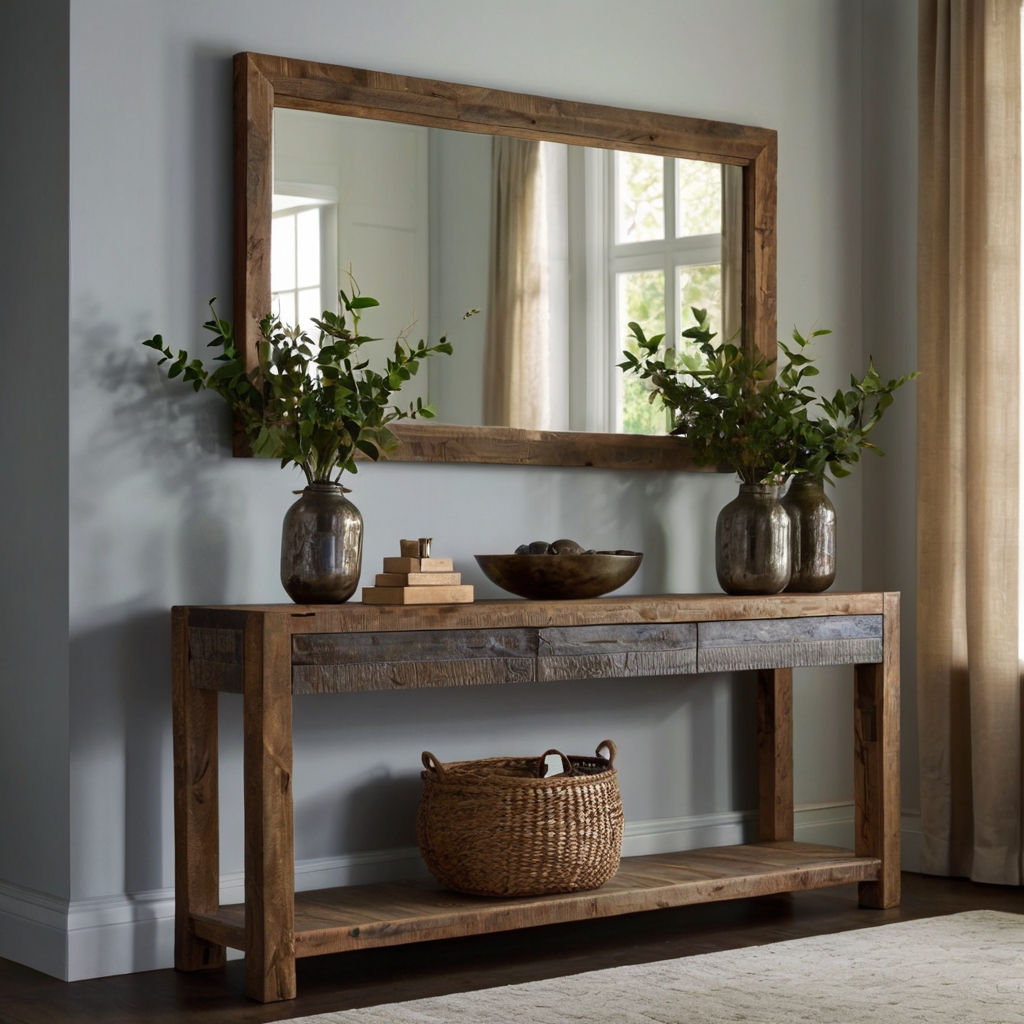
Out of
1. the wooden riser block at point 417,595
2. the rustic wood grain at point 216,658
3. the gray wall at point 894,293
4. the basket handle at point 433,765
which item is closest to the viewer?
the rustic wood grain at point 216,658

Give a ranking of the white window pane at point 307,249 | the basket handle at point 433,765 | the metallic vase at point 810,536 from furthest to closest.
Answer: the metallic vase at point 810,536 → the white window pane at point 307,249 → the basket handle at point 433,765

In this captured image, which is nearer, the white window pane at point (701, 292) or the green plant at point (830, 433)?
the green plant at point (830, 433)

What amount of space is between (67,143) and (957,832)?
111 inches

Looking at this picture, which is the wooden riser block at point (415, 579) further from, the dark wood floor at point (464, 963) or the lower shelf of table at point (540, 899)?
the dark wood floor at point (464, 963)

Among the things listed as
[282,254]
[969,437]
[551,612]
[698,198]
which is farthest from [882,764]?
[282,254]

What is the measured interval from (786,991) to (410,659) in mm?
947

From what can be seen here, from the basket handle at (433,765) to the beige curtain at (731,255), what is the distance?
4.72ft

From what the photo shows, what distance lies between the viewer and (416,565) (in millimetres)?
3090

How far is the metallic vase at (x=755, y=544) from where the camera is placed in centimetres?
366

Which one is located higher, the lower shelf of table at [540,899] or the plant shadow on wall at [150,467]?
the plant shadow on wall at [150,467]

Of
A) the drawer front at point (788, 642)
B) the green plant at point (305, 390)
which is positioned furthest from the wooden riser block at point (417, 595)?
the drawer front at point (788, 642)

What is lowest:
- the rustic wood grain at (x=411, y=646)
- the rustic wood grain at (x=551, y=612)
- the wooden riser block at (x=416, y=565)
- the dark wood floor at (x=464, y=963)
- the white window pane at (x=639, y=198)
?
the dark wood floor at (x=464, y=963)

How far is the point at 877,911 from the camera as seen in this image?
12.0ft

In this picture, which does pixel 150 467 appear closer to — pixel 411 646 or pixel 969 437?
pixel 411 646
